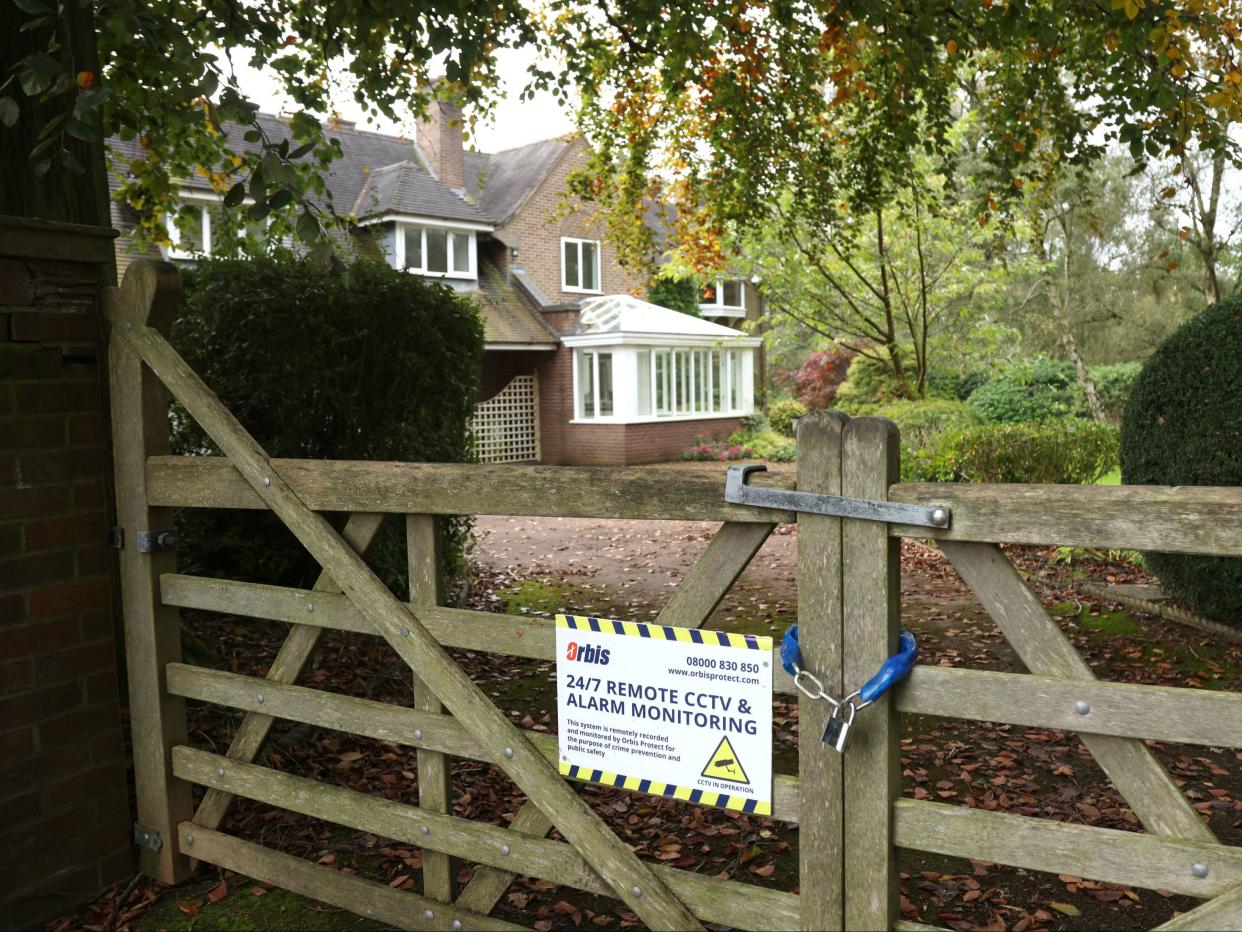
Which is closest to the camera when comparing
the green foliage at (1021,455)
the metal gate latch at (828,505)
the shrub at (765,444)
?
the metal gate latch at (828,505)

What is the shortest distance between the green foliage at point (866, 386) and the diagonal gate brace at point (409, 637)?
20803 mm

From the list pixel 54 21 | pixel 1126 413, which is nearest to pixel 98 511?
pixel 54 21

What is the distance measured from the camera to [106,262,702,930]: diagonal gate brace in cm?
277

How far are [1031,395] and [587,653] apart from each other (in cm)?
2288

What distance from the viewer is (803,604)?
2.47 metres

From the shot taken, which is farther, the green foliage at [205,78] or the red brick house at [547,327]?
the red brick house at [547,327]

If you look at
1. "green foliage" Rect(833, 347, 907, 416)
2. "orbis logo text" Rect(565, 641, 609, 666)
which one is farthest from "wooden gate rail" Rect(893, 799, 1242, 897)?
"green foliage" Rect(833, 347, 907, 416)

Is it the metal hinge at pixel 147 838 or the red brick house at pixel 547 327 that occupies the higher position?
the red brick house at pixel 547 327

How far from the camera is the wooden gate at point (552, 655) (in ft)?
6.99

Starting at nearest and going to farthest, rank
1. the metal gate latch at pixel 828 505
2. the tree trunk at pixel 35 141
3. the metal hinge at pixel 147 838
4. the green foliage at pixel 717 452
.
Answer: the metal gate latch at pixel 828 505, the metal hinge at pixel 147 838, the tree trunk at pixel 35 141, the green foliage at pixel 717 452

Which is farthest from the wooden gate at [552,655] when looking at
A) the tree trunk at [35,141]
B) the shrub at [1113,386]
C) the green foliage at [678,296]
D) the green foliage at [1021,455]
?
the green foliage at [678,296]

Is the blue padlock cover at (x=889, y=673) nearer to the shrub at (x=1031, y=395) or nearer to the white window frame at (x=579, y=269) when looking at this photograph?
the shrub at (x=1031, y=395)

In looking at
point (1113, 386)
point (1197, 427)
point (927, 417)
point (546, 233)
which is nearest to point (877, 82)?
point (1197, 427)

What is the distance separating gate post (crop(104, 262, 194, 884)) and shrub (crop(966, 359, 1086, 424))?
20.6 metres
